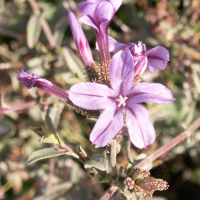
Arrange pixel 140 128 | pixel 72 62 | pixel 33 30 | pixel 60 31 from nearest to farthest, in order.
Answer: pixel 140 128 → pixel 72 62 → pixel 33 30 → pixel 60 31

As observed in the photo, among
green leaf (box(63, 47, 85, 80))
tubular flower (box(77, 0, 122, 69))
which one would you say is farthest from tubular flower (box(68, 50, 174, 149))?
green leaf (box(63, 47, 85, 80))

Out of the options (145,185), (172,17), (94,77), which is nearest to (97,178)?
(145,185)

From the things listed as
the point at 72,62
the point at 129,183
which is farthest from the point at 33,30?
the point at 129,183

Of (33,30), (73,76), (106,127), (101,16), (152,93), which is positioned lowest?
(73,76)

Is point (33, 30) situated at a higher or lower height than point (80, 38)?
lower

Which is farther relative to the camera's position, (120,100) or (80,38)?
(80,38)

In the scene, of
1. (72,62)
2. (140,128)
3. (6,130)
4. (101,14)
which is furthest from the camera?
(72,62)

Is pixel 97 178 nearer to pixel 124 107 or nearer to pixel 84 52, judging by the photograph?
pixel 124 107

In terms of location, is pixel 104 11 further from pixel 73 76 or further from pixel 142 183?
pixel 73 76
